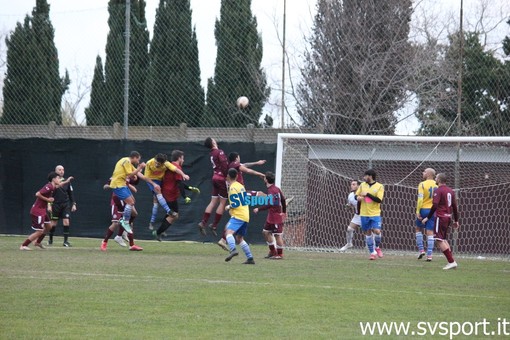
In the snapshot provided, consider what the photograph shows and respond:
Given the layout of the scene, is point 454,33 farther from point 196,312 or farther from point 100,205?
point 196,312

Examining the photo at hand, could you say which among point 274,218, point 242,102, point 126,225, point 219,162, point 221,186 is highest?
point 242,102

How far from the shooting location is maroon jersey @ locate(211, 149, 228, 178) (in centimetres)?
1967

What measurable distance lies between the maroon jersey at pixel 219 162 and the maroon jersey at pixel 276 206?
4.74 ft

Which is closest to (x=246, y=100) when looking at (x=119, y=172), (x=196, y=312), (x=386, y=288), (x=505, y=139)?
(x=119, y=172)

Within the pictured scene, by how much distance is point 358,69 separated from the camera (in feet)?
78.9

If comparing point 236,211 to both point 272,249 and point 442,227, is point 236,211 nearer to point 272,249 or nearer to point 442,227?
point 272,249

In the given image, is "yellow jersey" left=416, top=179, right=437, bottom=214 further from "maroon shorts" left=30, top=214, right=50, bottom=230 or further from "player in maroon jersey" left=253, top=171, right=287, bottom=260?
"maroon shorts" left=30, top=214, right=50, bottom=230

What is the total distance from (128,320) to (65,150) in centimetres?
1696

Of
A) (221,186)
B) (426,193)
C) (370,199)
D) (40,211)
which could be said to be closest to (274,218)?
(221,186)

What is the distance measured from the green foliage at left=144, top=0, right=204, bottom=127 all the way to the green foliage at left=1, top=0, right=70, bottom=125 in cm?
311

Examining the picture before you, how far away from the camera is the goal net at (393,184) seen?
22.5m

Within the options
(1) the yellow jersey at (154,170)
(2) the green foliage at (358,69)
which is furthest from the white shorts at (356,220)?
(1) the yellow jersey at (154,170)

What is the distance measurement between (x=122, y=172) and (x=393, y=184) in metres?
7.61

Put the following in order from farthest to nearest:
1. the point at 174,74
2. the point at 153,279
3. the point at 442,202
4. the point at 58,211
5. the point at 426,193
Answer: the point at 174,74, the point at 58,211, the point at 426,193, the point at 442,202, the point at 153,279
